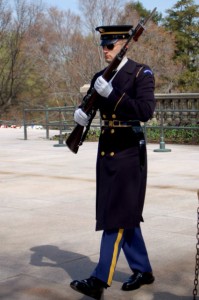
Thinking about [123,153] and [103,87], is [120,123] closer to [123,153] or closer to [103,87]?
[123,153]

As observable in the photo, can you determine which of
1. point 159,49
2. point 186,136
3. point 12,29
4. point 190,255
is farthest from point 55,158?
point 12,29

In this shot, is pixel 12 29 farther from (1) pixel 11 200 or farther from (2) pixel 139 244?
(2) pixel 139 244

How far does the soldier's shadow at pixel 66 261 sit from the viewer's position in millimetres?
5369

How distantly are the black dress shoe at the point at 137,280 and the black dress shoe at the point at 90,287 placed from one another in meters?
0.29

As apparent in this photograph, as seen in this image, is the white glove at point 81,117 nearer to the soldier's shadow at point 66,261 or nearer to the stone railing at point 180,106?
the soldier's shadow at point 66,261

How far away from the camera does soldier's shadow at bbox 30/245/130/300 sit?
537cm

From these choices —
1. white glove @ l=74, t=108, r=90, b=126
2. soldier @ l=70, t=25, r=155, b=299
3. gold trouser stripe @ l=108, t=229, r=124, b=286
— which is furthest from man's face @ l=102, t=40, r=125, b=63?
gold trouser stripe @ l=108, t=229, r=124, b=286

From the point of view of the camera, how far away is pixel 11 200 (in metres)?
8.81

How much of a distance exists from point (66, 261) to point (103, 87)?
1.85m

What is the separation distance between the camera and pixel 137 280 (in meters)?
4.96

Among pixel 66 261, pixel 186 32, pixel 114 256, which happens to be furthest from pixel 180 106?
pixel 186 32

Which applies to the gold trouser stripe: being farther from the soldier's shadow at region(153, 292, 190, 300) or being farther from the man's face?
the man's face

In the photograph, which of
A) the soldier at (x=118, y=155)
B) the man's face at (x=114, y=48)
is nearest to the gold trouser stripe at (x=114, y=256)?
the soldier at (x=118, y=155)

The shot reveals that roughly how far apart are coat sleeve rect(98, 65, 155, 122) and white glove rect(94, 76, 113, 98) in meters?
0.04
